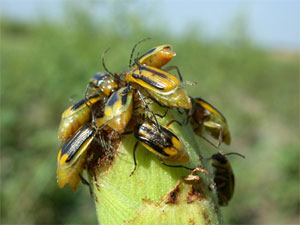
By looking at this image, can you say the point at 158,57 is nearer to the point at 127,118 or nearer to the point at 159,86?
the point at 159,86

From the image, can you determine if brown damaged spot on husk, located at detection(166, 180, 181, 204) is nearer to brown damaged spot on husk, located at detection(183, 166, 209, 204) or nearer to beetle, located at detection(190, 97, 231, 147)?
brown damaged spot on husk, located at detection(183, 166, 209, 204)

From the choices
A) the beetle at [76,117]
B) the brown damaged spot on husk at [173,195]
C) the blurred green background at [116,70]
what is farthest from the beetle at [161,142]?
the blurred green background at [116,70]

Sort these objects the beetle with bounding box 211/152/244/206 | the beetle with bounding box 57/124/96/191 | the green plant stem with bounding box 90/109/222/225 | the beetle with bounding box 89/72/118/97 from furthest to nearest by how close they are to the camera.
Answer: the beetle with bounding box 211/152/244/206 < the beetle with bounding box 89/72/118/97 < the beetle with bounding box 57/124/96/191 < the green plant stem with bounding box 90/109/222/225

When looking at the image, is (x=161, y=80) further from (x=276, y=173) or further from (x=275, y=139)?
(x=275, y=139)

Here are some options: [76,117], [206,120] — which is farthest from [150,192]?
[206,120]

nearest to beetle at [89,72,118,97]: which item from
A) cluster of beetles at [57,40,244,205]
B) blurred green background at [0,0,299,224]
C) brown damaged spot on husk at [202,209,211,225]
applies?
cluster of beetles at [57,40,244,205]

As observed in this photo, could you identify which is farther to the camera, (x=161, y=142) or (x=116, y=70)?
(x=116, y=70)

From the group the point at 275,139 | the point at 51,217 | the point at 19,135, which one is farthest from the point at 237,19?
the point at 51,217

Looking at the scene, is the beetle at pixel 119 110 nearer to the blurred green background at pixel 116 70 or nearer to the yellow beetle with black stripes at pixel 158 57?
the yellow beetle with black stripes at pixel 158 57
